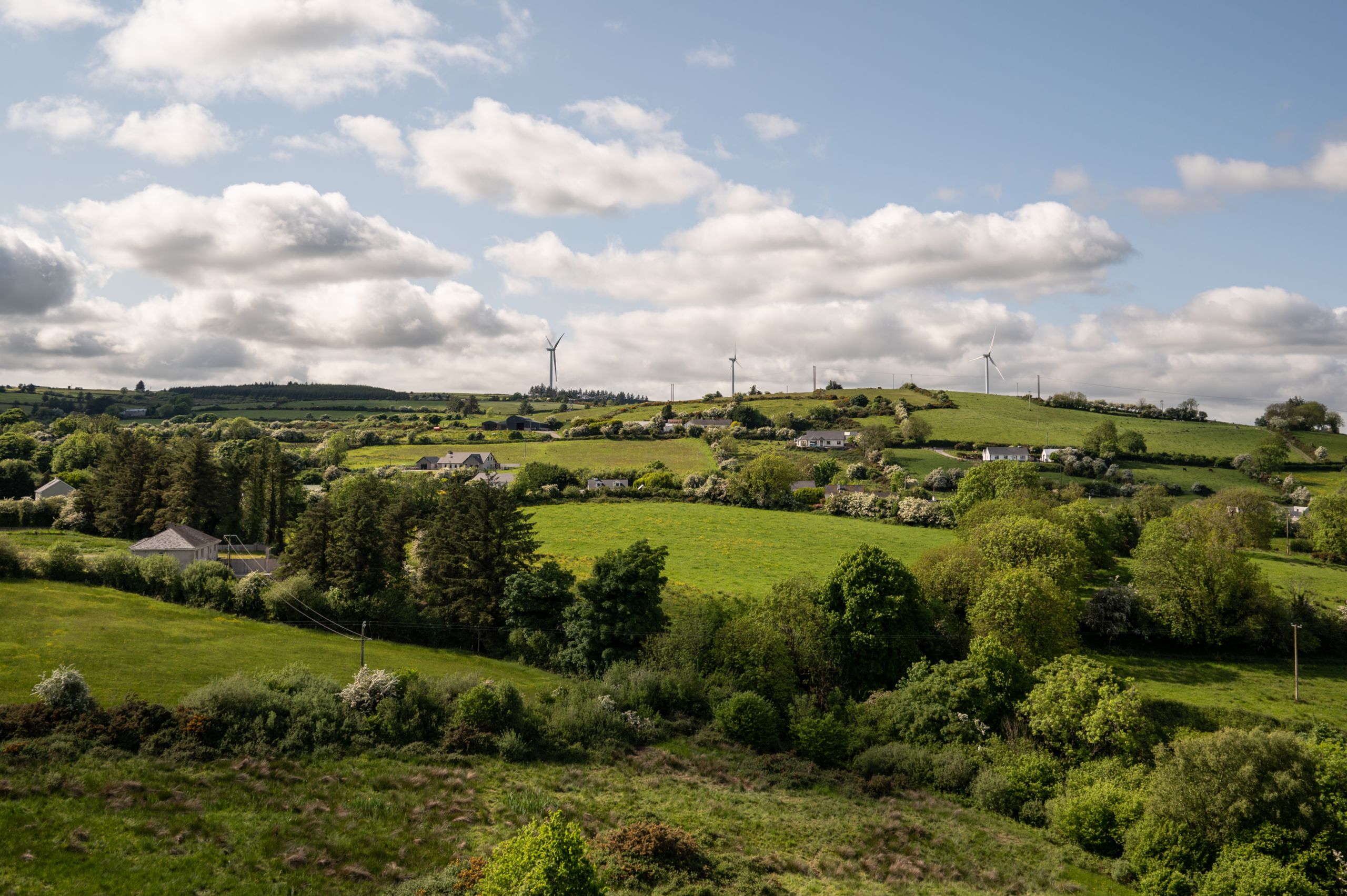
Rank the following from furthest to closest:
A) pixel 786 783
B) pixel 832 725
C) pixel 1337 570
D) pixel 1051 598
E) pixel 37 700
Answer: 1. pixel 1337 570
2. pixel 1051 598
3. pixel 832 725
4. pixel 786 783
5. pixel 37 700

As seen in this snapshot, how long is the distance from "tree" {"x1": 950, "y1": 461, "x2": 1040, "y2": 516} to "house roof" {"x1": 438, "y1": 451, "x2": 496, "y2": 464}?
2949 inches

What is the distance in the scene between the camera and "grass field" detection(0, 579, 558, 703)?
112 ft

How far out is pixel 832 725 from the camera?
39.4 meters

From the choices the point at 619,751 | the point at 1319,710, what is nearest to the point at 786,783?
the point at 619,751

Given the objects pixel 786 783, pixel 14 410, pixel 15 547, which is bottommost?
pixel 786 783

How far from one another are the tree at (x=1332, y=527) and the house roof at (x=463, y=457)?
106374 millimetres

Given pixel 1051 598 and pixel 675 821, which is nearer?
pixel 675 821

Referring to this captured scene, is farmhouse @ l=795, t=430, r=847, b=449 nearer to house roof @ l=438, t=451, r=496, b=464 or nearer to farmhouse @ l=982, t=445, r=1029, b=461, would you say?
farmhouse @ l=982, t=445, r=1029, b=461

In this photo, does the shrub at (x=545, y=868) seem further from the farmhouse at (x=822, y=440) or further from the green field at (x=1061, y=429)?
the green field at (x=1061, y=429)

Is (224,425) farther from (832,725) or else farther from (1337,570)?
(1337,570)

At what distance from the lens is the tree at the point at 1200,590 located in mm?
52406

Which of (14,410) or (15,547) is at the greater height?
(14,410)

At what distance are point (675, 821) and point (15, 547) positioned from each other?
48292 millimetres

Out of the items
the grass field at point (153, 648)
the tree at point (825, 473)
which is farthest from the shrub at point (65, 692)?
the tree at point (825, 473)
